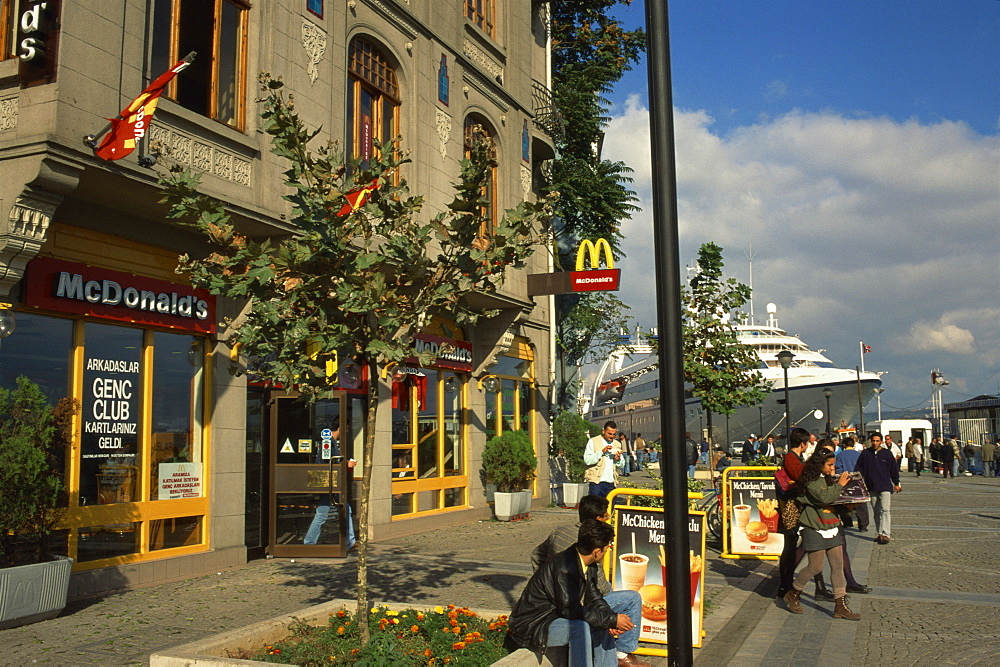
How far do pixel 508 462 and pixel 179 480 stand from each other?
8555mm

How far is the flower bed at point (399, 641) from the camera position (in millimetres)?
6004

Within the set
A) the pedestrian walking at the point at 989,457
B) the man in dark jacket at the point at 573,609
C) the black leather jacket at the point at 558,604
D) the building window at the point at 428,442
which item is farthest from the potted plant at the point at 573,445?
the pedestrian walking at the point at 989,457

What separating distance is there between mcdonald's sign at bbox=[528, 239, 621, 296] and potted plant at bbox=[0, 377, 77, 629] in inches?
477

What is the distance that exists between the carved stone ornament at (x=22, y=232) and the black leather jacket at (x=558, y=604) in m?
6.24

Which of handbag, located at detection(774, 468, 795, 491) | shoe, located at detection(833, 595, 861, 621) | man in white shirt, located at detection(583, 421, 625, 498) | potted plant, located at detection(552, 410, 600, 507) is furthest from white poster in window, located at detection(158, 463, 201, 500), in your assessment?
potted plant, located at detection(552, 410, 600, 507)

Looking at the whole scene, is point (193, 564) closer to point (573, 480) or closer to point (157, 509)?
point (157, 509)

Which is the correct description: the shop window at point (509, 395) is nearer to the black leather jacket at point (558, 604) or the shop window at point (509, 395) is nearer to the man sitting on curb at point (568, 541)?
the man sitting on curb at point (568, 541)

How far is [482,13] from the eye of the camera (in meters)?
20.1

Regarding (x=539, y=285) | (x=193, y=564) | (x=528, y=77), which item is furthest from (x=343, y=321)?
(x=528, y=77)

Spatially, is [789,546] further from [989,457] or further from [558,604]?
[989,457]

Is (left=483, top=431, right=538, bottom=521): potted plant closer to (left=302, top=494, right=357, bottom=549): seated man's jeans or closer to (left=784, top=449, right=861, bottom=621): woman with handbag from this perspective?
(left=302, top=494, right=357, bottom=549): seated man's jeans

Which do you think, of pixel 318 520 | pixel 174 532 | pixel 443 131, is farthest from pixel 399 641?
pixel 443 131

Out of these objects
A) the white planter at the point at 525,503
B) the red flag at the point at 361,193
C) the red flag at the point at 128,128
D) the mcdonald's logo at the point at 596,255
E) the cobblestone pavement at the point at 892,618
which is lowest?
the cobblestone pavement at the point at 892,618

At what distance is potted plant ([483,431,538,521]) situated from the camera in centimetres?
1855
